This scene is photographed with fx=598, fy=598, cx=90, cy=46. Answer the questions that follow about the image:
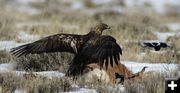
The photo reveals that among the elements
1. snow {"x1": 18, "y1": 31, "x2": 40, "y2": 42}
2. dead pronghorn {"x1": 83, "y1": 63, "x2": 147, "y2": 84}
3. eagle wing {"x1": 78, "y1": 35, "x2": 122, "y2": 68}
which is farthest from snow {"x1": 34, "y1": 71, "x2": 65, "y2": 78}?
snow {"x1": 18, "y1": 31, "x2": 40, "y2": 42}

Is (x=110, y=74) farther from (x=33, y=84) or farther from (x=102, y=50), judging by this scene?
(x=33, y=84)

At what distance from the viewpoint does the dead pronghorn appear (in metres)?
8.17

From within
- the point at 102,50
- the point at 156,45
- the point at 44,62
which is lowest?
the point at 44,62

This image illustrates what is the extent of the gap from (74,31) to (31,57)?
5.87 meters

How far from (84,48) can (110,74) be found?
555mm

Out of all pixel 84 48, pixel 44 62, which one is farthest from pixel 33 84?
pixel 44 62

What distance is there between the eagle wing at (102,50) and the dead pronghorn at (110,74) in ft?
0.68

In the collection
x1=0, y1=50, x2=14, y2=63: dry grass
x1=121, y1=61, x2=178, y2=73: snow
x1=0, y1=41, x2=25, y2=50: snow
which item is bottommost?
x1=121, y1=61, x2=178, y2=73: snow

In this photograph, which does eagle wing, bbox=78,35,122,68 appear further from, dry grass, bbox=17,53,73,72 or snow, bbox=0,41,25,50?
snow, bbox=0,41,25,50

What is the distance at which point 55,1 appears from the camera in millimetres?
32656

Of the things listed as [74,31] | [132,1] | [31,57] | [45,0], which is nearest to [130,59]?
[31,57]

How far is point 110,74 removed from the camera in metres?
8.31

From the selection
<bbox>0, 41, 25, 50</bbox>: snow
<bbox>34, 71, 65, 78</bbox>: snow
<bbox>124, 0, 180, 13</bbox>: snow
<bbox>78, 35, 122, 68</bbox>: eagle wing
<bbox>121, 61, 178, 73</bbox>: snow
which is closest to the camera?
<bbox>78, 35, 122, 68</bbox>: eagle wing

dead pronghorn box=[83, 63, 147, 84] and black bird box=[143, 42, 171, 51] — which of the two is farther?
black bird box=[143, 42, 171, 51]
